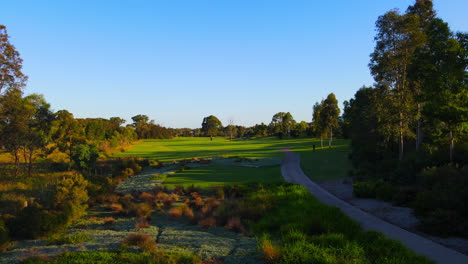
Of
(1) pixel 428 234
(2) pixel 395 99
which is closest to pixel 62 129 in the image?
(2) pixel 395 99

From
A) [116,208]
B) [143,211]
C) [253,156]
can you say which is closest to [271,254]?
[143,211]

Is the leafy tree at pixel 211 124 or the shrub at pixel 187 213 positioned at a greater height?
Answer: the leafy tree at pixel 211 124

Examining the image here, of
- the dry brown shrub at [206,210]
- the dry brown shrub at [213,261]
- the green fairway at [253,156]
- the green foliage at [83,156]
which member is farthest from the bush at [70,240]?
the green foliage at [83,156]

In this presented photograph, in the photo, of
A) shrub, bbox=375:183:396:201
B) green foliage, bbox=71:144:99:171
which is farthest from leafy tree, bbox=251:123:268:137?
shrub, bbox=375:183:396:201

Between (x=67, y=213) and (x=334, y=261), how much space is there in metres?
11.9

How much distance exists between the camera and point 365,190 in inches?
677

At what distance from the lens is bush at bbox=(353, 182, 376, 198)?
55.8 feet

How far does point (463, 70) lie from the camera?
17.5 m

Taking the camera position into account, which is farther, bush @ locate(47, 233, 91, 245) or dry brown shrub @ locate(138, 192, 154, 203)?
dry brown shrub @ locate(138, 192, 154, 203)

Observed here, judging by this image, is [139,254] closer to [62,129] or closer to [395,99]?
[395,99]

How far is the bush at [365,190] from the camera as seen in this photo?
17000mm

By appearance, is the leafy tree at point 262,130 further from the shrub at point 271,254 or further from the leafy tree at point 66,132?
the shrub at point 271,254

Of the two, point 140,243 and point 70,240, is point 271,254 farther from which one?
point 70,240

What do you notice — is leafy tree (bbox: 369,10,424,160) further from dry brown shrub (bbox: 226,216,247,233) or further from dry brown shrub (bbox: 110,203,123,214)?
dry brown shrub (bbox: 110,203,123,214)
